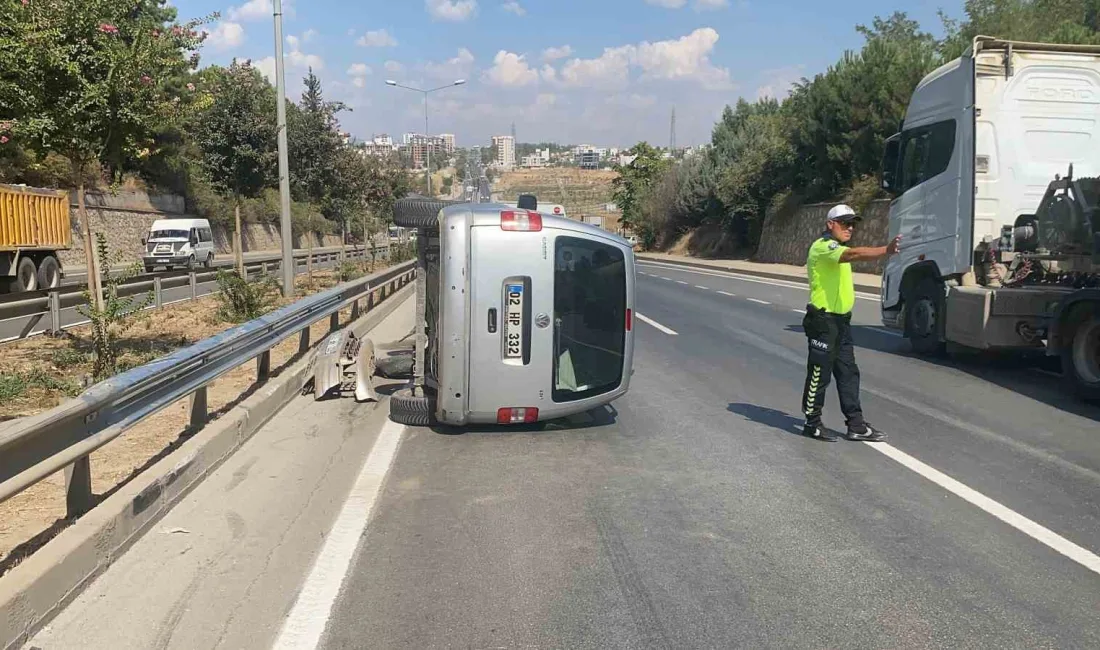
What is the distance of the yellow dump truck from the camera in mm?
19641

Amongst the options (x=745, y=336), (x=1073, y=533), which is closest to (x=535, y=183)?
(x=745, y=336)

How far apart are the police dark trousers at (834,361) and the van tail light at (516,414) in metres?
2.31

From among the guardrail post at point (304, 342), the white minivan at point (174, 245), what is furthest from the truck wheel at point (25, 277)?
the guardrail post at point (304, 342)

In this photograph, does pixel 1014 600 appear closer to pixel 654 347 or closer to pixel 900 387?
pixel 900 387

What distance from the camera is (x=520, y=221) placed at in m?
7.05

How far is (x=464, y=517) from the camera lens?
18.1 feet

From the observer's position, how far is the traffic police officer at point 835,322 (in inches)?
286

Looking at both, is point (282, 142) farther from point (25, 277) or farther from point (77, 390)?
point (77, 390)

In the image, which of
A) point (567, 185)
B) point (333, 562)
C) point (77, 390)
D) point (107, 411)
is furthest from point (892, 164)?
point (567, 185)

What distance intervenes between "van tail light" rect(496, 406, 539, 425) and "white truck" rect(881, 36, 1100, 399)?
222 inches

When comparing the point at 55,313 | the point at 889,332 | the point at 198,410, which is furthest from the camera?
the point at 889,332

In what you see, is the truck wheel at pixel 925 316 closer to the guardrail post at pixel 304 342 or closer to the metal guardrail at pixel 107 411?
the guardrail post at pixel 304 342

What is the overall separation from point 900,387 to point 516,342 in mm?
5063

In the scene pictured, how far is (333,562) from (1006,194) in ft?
30.5
